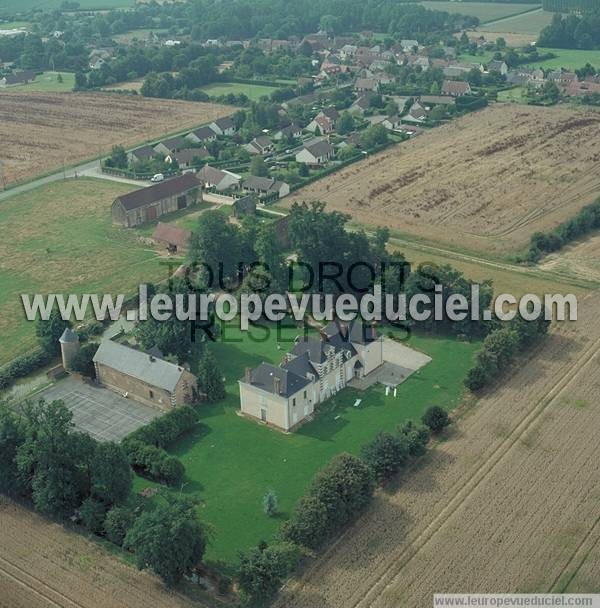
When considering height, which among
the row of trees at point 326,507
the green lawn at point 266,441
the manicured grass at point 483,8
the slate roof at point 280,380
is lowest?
the green lawn at point 266,441

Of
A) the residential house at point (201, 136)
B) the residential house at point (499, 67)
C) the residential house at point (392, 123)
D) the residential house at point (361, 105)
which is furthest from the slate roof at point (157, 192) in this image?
the residential house at point (499, 67)

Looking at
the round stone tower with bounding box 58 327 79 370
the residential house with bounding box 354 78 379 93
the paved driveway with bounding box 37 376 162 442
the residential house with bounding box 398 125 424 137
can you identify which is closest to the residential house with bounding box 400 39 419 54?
the residential house with bounding box 354 78 379 93

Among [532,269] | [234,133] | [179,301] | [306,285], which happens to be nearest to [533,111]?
[234,133]

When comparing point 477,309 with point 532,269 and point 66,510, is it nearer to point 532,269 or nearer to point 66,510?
point 532,269

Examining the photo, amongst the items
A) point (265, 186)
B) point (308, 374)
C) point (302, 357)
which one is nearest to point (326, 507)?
point (308, 374)

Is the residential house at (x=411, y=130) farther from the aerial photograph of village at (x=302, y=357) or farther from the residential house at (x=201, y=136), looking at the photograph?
the residential house at (x=201, y=136)

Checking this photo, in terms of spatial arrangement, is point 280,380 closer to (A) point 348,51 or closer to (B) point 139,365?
(B) point 139,365

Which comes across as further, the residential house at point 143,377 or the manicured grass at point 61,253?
the manicured grass at point 61,253
